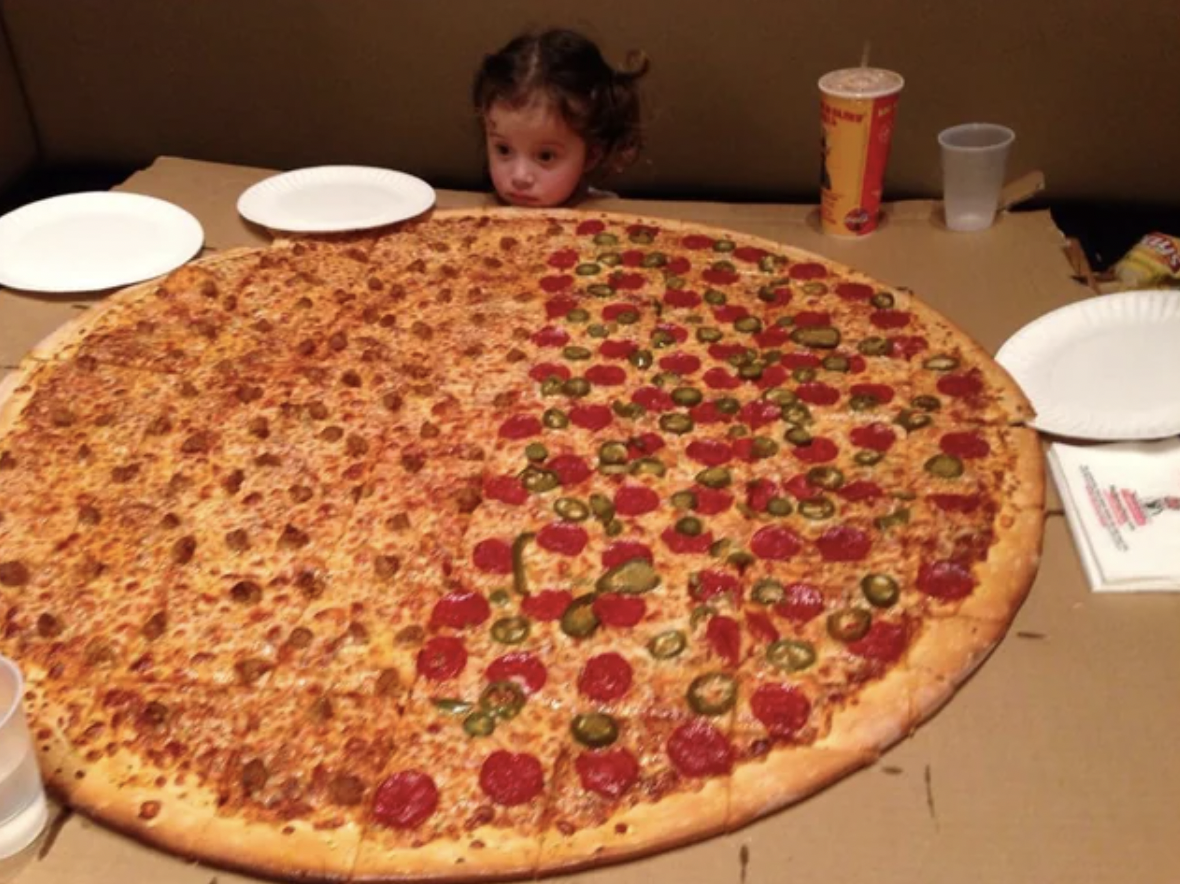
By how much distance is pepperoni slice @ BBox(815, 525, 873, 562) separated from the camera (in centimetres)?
160

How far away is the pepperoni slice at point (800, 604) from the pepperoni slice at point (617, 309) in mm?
783

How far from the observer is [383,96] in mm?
3051

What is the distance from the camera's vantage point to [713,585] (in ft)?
5.13

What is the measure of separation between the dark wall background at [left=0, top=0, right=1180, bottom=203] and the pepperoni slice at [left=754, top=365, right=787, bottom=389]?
42.2 inches

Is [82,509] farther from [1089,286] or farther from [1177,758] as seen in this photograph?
[1089,286]

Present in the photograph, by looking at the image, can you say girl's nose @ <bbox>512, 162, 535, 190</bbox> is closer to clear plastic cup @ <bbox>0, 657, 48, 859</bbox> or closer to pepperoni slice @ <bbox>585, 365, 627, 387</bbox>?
pepperoni slice @ <bbox>585, 365, 627, 387</bbox>

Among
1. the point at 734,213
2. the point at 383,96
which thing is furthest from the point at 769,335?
the point at 383,96

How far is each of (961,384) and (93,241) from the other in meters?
1.72

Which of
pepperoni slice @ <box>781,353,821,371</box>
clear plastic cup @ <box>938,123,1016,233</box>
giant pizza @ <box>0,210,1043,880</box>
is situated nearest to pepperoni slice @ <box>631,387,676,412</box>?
giant pizza @ <box>0,210,1043,880</box>

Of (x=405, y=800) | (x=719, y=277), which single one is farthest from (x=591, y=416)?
(x=405, y=800)

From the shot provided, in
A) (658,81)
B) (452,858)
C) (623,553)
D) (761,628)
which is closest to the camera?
(452,858)

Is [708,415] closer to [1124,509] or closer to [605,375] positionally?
[605,375]

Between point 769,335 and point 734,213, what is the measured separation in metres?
0.64

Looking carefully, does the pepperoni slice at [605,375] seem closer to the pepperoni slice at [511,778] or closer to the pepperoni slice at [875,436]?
the pepperoni slice at [875,436]
